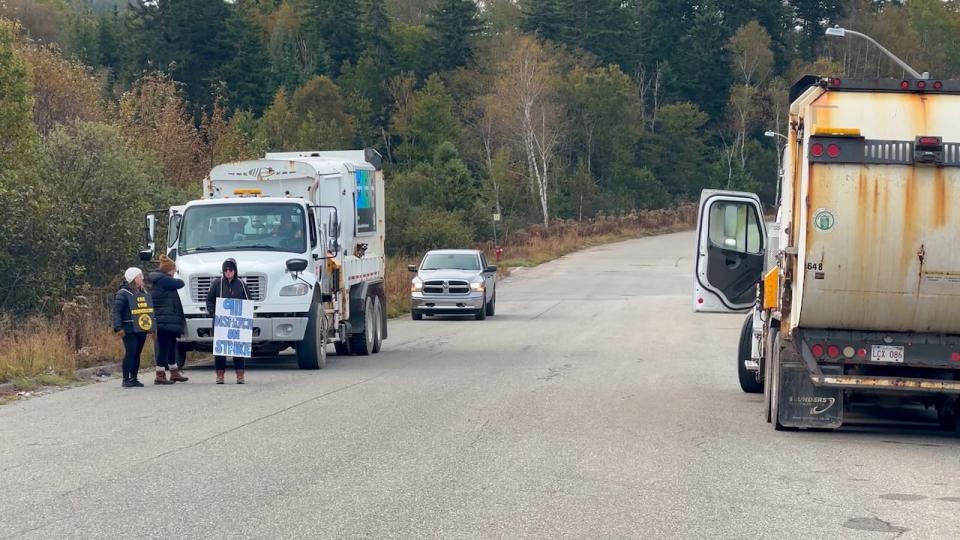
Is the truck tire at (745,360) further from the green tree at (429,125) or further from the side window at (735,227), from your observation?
the green tree at (429,125)

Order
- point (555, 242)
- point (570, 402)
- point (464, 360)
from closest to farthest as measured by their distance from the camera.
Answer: point (570, 402) < point (464, 360) < point (555, 242)

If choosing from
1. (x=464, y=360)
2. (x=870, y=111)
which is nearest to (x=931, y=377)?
(x=870, y=111)

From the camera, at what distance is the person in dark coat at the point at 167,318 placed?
17594 mm

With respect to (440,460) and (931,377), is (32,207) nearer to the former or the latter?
(440,460)

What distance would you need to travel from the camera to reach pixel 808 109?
12.4 meters

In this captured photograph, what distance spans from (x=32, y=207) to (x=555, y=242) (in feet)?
154

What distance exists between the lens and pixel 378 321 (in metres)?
23.6

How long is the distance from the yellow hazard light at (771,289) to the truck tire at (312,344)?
7544 millimetres

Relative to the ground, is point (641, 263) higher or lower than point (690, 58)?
lower

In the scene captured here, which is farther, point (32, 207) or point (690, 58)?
point (690, 58)

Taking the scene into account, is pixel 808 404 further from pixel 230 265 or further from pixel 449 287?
pixel 449 287

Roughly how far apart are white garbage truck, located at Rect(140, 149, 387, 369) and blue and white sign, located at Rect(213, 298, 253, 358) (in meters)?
1.25

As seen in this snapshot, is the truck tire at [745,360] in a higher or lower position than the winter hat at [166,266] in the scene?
lower

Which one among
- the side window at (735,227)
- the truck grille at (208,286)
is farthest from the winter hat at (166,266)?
the side window at (735,227)
